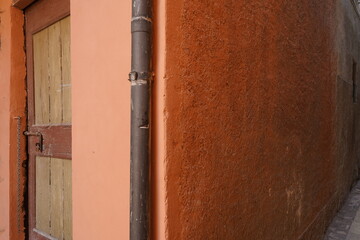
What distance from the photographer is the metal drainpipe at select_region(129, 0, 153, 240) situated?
1243mm

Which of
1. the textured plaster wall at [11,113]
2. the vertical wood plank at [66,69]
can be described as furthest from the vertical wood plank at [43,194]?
the vertical wood plank at [66,69]

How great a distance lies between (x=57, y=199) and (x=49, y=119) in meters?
0.68

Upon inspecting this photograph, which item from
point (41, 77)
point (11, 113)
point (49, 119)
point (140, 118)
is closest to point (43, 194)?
point (49, 119)

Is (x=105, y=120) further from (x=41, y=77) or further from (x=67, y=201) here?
(x=41, y=77)

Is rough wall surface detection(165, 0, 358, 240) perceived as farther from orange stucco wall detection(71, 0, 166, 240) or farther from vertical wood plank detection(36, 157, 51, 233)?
vertical wood plank detection(36, 157, 51, 233)

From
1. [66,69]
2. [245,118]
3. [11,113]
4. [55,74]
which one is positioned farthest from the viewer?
[11,113]

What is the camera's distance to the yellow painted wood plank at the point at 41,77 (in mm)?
2338

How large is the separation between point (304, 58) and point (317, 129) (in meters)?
1.10

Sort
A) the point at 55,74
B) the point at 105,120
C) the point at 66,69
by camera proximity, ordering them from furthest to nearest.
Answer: the point at 55,74 < the point at 66,69 < the point at 105,120

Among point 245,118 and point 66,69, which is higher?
point 66,69

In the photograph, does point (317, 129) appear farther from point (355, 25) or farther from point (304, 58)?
point (355, 25)

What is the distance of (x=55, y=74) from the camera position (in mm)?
2256

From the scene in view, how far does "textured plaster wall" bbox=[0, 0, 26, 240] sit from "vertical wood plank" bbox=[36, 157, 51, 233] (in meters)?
0.20

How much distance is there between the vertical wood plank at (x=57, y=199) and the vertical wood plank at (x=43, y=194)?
0.07 metres
